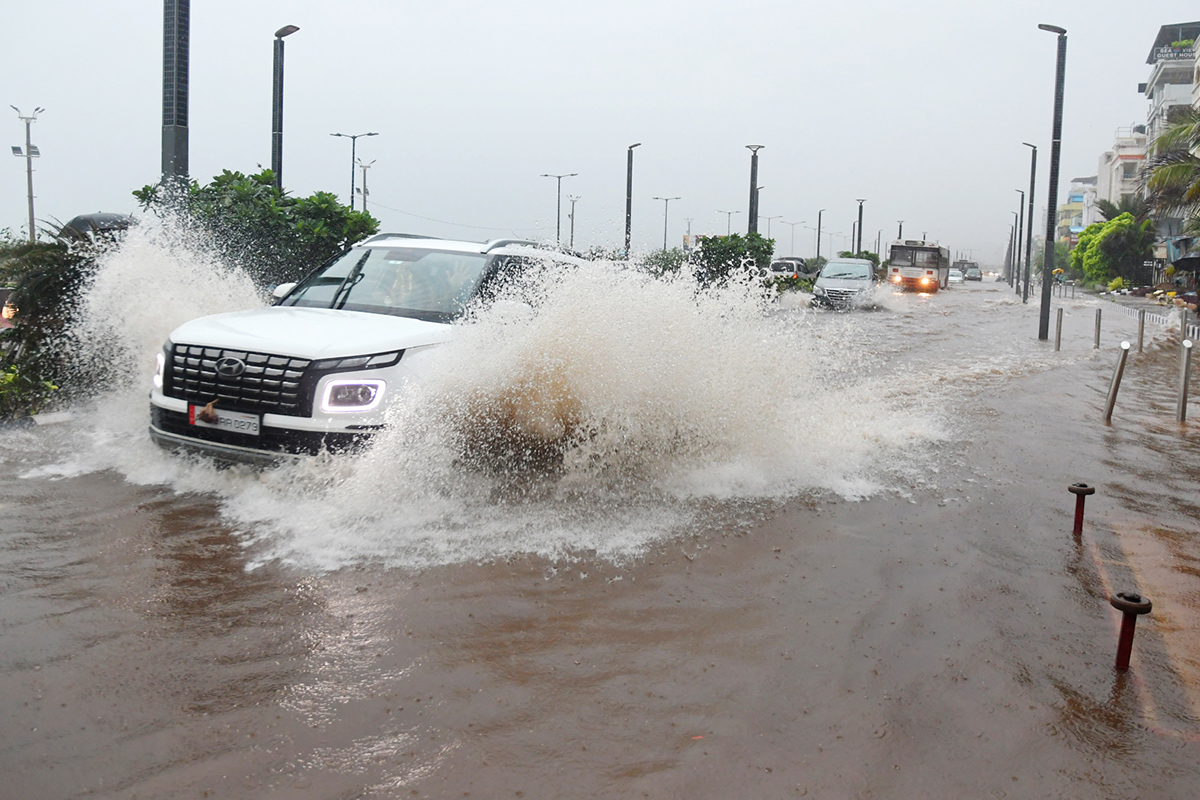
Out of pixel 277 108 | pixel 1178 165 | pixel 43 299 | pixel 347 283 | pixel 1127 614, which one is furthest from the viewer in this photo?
pixel 1178 165

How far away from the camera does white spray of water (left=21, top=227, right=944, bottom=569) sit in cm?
524

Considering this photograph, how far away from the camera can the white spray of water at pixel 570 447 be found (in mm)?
5242

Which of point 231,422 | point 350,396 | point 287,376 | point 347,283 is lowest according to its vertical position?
point 231,422

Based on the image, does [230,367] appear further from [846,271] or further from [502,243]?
[846,271]

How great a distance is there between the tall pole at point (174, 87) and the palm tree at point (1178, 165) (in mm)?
23685

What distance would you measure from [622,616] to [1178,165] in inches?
1060

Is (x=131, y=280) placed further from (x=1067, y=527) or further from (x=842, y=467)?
(x=1067, y=527)

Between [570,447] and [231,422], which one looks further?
[570,447]

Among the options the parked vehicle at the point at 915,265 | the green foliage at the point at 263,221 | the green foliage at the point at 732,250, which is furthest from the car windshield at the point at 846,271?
the green foliage at the point at 263,221

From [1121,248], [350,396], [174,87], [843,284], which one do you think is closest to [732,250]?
[843,284]

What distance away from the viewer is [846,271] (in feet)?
110

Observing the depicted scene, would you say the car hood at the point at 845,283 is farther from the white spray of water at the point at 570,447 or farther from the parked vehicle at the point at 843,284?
the white spray of water at the point at 570,447

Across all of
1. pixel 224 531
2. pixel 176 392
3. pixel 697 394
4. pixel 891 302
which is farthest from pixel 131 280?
pixel 891 302

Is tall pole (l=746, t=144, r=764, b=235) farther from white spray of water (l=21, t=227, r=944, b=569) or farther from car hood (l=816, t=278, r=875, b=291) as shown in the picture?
white spray of water (l=21, t=227, r=944, b=569)
